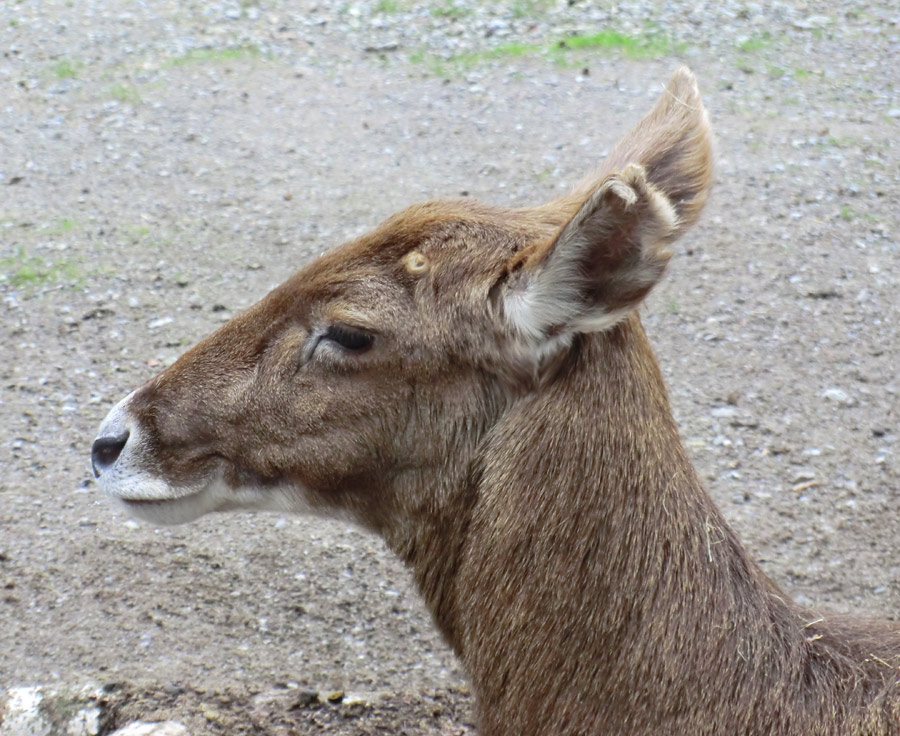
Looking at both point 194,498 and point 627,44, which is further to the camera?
point 627,44

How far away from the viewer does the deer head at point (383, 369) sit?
8.92ft

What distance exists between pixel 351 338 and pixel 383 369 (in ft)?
0.38

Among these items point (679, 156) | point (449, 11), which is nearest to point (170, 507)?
point (679, 156)

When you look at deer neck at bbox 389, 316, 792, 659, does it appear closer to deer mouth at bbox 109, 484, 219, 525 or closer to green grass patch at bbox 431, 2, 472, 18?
deer mouth at bbox 109, 484, 219, 525

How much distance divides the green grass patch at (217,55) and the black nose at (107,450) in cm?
727

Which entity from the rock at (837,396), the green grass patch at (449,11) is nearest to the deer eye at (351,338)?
the rock at (837,396)

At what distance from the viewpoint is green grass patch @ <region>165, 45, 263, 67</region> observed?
960 centimetres

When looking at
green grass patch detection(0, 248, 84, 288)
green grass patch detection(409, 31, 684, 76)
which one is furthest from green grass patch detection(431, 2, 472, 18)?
green grass patch detection(0, 248, 84, 288)

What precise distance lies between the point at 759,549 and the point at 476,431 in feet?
7.86

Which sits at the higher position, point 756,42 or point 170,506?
point 170,506

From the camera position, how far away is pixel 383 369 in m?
2.83

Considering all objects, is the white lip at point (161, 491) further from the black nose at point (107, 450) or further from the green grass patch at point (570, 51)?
the green grass patch at point (570, 51)

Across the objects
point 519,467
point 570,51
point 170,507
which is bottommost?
point 570,51

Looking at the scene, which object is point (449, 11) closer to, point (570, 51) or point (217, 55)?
point (570, 51)
